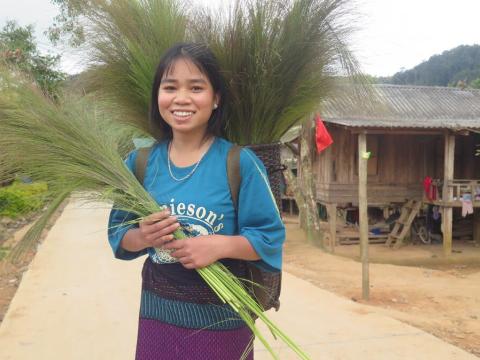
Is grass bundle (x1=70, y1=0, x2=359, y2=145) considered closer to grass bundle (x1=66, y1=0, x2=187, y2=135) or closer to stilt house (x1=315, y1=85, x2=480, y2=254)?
grass bundle (x1=66, y1=0, x2=187, y2=135)

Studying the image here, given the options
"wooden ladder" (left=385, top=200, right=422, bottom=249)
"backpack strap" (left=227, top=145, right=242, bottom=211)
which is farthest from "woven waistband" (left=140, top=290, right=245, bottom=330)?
"wooden ladder" (left=385, top=200, right=422, bottom=249)

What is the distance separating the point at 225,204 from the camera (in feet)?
4.73

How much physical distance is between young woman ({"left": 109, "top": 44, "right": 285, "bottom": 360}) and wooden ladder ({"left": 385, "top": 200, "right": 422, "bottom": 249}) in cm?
1115

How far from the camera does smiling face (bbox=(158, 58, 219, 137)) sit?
1.48 m

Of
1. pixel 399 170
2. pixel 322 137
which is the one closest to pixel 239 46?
pixel 322 137

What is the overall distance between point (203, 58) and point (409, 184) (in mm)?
11571

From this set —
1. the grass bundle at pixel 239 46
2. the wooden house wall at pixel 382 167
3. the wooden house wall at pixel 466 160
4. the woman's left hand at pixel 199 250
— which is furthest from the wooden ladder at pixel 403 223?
the woman's left hand at pixel 199 250

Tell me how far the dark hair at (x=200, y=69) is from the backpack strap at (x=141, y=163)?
3.4 inches

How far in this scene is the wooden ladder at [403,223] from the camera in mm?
12055

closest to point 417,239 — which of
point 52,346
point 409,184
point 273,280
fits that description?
point 409,184

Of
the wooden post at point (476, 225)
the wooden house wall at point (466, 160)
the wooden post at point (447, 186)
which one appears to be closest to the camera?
the wooden post at point (447, 186)

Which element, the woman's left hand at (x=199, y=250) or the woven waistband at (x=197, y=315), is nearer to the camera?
the woman's left hand at (x=199, y=250)

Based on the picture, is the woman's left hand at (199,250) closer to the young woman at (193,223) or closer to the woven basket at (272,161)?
the young woman at (193,223)

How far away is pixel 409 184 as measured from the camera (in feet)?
40.4
